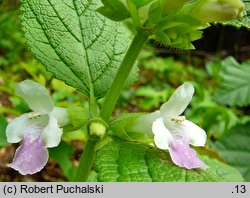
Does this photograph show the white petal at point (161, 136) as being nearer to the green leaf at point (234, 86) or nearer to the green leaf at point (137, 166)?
the green leaf at point (137, 166)

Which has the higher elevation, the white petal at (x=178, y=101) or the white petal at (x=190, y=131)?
the white petal at (x=178, y=101)

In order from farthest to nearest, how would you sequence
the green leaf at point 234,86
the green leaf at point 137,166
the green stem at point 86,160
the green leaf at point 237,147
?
the green leaf at point 234,86 < the green leaf at point 237,147 < the green stem at point 86,160 < the green leaf at point 137,166

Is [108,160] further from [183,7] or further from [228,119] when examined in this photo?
[228,119]

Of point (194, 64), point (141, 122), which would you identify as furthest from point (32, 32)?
point (194, 64)

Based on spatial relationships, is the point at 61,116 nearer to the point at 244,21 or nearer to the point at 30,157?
the point at 30,157

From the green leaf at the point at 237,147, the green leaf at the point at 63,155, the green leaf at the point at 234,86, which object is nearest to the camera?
the green leaf at the point at 63,155

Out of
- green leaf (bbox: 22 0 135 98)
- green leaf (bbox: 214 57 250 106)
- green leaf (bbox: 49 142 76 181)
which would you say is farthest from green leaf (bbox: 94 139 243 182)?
green leaf (bbox: 214 57 250 106)

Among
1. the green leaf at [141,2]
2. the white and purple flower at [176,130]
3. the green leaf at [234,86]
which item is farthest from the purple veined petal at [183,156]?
the green leaf at [234,86]
